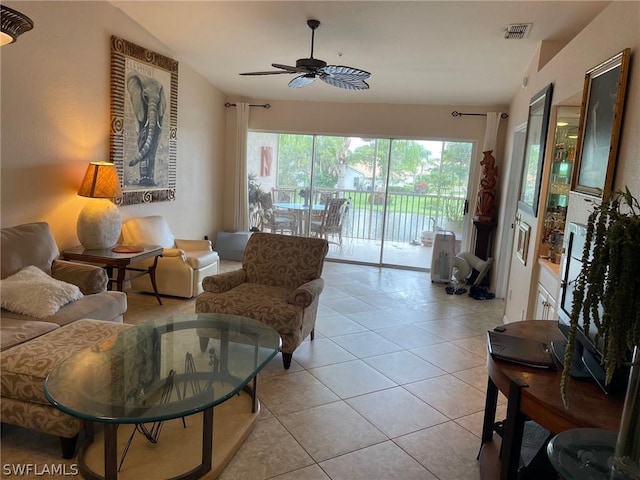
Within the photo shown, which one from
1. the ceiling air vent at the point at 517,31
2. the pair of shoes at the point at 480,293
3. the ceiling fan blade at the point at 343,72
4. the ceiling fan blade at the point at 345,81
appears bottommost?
the pair of shoes at the point at 480,293

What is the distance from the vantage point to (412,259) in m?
7.00

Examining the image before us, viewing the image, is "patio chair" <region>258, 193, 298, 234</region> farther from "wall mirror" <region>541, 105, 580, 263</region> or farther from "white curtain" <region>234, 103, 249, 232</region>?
"wall mirror" <region>541, 105, 580, 263</region>

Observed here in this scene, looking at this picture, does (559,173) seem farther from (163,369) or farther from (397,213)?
(397,213)

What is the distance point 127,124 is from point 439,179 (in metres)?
4.23

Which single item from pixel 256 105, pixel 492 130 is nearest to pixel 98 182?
pixel 256 105

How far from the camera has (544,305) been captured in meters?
3.26

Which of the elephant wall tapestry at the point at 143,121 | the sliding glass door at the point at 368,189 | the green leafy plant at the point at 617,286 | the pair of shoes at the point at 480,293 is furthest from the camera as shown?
the sliding glass door at the point at 368,189

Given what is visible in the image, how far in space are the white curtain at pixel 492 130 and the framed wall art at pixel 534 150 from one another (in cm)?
161

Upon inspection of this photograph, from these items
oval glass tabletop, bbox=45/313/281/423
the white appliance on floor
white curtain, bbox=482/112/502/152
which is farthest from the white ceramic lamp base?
white curtain, bbox=482/112/502/152

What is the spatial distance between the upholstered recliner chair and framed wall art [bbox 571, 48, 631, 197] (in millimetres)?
1898

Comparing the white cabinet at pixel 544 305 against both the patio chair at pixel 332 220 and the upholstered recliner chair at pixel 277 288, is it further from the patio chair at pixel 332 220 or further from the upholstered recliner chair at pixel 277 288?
the patio chair at pixel 332 220

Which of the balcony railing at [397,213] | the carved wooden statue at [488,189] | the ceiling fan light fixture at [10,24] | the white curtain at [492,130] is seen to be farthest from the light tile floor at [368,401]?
the white curtain at [492,130]

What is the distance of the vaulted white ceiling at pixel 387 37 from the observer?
3686 mm

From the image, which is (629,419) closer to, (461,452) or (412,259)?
(461,452)
